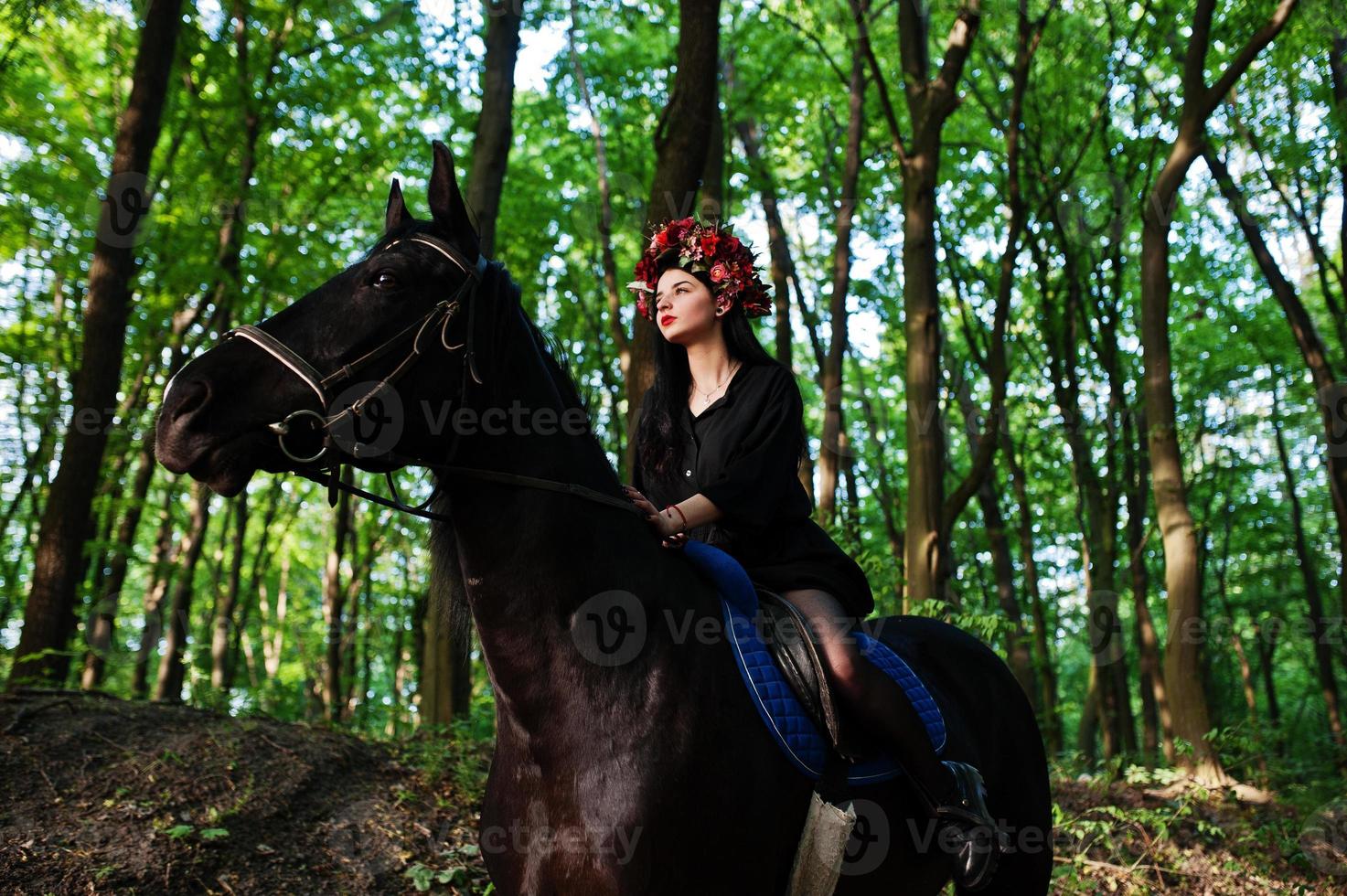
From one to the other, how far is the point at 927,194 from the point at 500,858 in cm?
915

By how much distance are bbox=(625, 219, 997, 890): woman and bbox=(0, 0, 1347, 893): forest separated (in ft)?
1.27

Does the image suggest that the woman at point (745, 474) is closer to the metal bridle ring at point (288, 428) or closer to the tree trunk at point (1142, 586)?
the metal bridle ring at point (288, 428)

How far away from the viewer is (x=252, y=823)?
222 inches

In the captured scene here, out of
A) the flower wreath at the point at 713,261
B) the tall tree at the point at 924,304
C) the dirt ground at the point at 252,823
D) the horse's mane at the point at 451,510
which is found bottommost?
the dirt ground at the point at 252,823

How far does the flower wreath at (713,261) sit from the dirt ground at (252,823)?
3794mm

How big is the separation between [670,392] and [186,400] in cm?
179

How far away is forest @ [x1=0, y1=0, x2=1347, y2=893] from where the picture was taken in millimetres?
Answer: 6445

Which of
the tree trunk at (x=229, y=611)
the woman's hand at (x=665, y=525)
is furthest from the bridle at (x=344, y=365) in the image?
the tree trunk at (x=229, y=611)

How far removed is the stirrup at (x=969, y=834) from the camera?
139 inches

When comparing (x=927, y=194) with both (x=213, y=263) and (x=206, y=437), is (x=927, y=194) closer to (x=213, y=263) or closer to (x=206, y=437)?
(x=213, y=263)

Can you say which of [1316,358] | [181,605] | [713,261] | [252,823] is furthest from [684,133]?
[181,605]

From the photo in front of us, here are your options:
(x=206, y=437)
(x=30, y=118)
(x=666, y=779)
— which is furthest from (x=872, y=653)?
(x=30, y=118)

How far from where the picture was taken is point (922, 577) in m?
9.55

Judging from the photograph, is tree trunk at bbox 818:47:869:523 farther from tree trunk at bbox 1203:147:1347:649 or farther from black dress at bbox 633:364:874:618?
black dress at bbox 633:364:874:618
